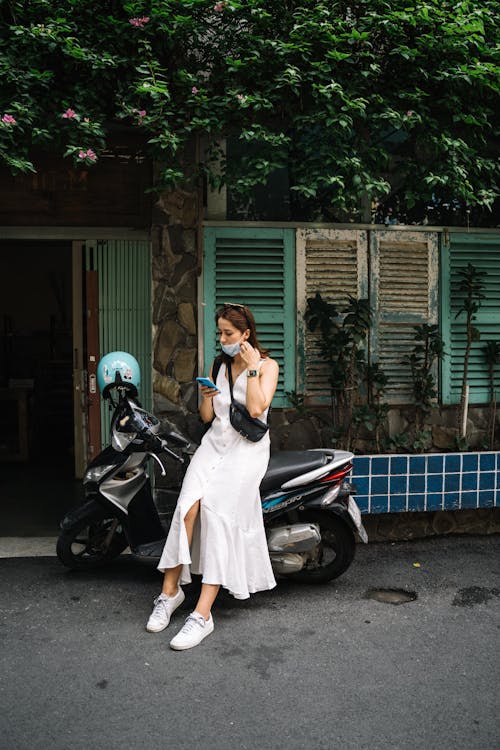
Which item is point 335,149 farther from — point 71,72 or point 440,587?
point 440,587

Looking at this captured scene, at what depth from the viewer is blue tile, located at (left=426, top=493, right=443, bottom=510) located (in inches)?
213

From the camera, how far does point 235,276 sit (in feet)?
18.4

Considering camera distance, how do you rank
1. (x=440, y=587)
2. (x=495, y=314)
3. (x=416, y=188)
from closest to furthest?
1. (x=440, y=587)
2. (x=416, y=188)
3. (x=495, y=314)

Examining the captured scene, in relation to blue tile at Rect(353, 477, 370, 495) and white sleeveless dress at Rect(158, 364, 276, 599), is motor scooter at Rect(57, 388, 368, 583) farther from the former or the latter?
blue tile at Rect(353, 477, 370, 495)

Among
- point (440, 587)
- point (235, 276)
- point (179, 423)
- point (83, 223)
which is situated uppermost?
point (83, 223)

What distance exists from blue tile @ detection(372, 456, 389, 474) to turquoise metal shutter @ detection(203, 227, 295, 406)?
89 centimetres

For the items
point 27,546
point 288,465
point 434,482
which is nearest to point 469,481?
point 434,482

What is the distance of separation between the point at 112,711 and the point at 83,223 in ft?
13.1

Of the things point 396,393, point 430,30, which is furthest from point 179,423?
point 430,30

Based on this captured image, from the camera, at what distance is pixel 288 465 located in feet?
14.0

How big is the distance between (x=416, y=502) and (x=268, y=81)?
10.9 ft

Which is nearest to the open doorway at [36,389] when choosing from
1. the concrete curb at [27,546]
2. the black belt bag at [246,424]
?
the concrete curb at [27,546]

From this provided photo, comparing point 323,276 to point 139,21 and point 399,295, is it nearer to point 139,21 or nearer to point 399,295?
point 399,295

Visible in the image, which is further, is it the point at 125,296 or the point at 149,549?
the point at 125,296
